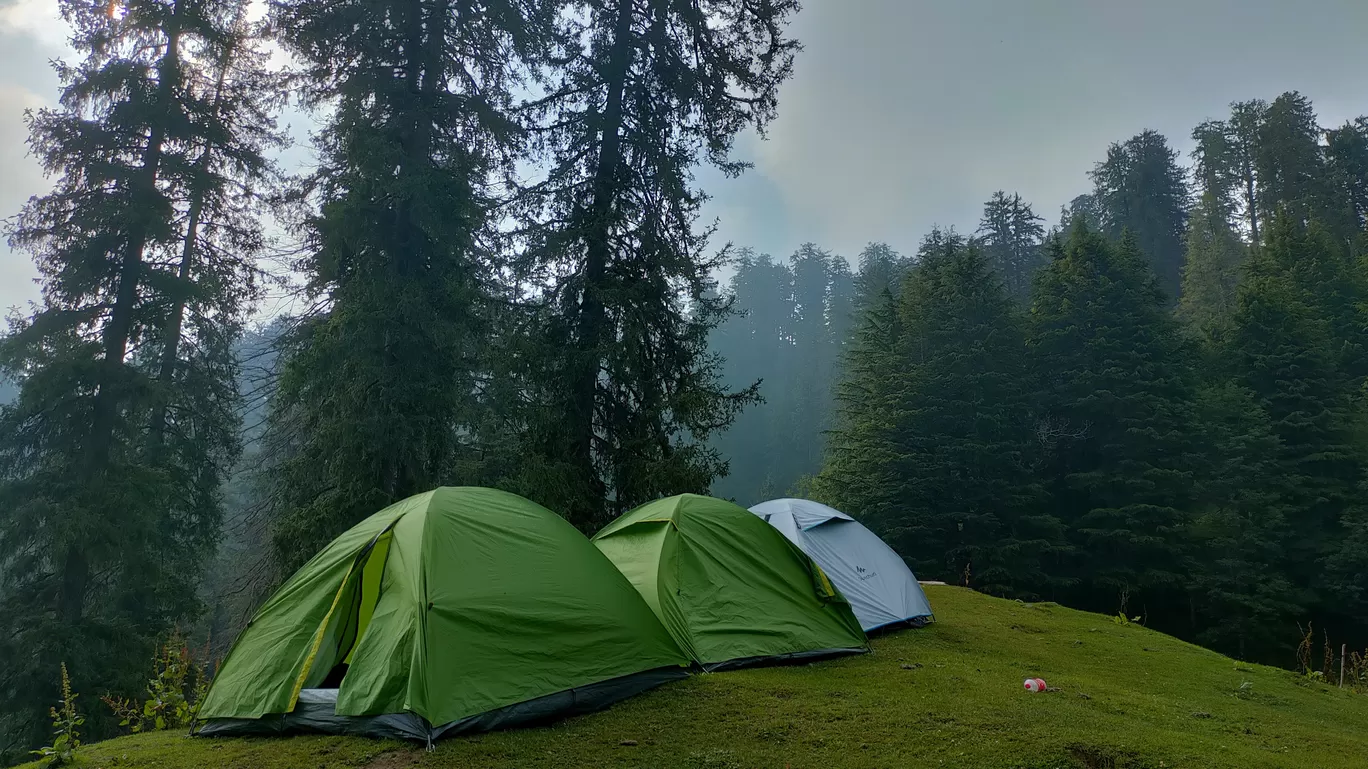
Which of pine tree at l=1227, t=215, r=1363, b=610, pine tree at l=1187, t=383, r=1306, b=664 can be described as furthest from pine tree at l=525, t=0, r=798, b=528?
pine tree at l=1227, t=215, r=1363, b=610

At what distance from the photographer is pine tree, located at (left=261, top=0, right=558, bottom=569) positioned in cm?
1060

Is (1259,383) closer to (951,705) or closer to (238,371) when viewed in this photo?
(951,705)

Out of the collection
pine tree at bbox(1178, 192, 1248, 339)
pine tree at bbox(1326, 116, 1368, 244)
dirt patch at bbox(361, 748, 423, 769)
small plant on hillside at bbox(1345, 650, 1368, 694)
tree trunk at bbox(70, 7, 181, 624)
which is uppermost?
pine tree at bbox(1326, 116, 1368, 244)

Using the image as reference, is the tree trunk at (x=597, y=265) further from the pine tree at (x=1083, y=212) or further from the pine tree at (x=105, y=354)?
the pine tree at (x=1083, y=212)

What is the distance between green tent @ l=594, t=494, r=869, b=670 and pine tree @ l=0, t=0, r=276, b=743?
834 cm

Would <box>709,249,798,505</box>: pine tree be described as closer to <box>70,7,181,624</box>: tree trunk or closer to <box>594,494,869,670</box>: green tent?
<box>70,7,181,624</box>: tree trunk

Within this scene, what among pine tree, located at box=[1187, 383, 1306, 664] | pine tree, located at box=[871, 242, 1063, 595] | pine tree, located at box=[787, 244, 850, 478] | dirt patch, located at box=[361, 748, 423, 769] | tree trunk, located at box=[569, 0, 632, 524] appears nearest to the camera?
dirt patch, located at box=[361, 748, 423, 769]

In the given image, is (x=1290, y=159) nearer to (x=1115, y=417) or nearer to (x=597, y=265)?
(x=1115, y=417)

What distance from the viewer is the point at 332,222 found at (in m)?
10.9

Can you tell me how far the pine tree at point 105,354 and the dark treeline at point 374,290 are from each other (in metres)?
0.04

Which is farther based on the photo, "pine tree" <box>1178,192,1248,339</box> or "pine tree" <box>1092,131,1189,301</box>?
"pine tree" <box>1092,131,1189,301</box>

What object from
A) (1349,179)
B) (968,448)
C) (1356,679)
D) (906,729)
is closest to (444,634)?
(906,729)

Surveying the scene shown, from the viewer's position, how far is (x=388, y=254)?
11.5 m

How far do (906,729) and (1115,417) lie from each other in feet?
64.3
